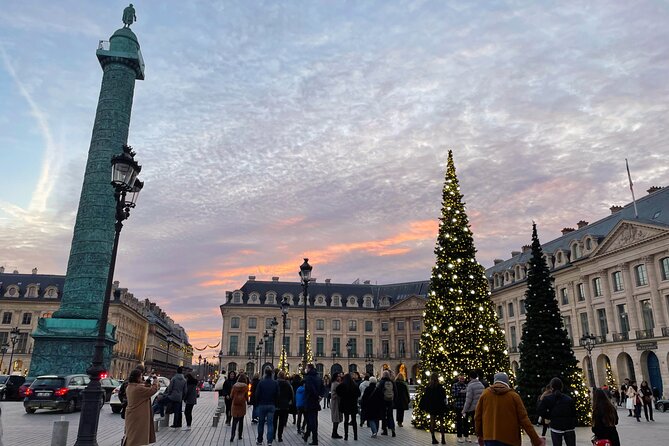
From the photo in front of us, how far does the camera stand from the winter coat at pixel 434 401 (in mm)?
13891

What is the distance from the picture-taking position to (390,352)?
85.9 meters

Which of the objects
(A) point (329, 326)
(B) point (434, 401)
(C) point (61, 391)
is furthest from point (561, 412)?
(A) point (329, 326)

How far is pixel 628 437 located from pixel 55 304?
78.1 metres

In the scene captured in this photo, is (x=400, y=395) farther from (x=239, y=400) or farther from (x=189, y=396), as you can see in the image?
(x=189, y=396)

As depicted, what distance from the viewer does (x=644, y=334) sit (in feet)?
143

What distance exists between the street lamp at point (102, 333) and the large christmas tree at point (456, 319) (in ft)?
33.8

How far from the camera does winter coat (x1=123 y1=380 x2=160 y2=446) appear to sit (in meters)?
8.43

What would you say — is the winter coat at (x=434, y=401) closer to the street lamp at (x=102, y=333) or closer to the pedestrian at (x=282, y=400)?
the pedestrian at (x=282, y=400)

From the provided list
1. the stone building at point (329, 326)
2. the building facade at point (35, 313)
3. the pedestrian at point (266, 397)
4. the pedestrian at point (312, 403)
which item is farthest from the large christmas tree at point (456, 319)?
the stone building at point (329, 326)

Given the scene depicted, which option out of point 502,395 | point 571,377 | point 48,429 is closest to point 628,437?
point 571,377

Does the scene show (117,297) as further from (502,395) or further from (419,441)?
(502,395)

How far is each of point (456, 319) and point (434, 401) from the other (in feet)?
11.6

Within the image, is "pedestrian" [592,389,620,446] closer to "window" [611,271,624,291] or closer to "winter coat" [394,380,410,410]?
"winter coat" [394,380,410,410]

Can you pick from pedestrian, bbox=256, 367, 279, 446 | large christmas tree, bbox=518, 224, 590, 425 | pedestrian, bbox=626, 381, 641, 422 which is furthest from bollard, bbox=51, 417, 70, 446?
pedestrian, bbox=626, 381, 641, 422
